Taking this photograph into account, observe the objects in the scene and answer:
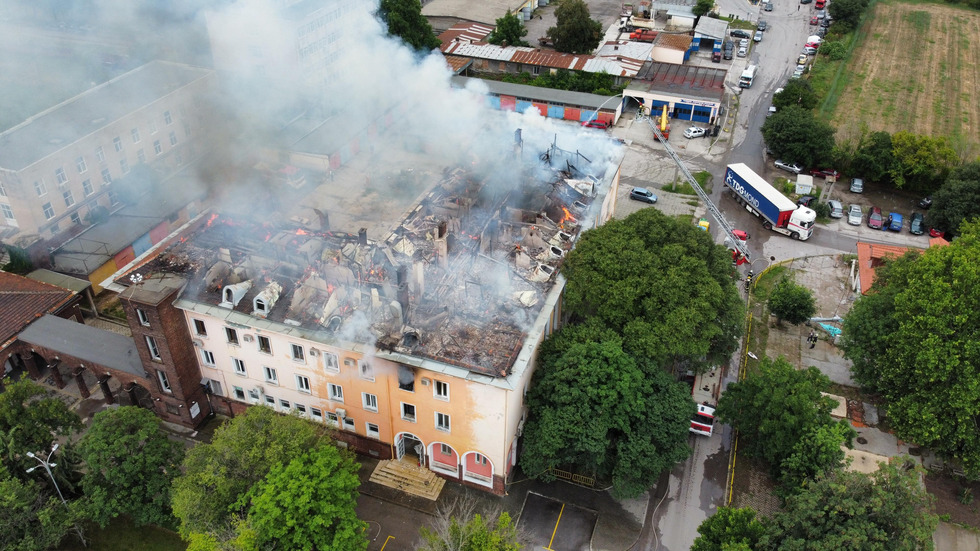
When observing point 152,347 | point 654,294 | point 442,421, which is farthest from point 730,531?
point 152,347

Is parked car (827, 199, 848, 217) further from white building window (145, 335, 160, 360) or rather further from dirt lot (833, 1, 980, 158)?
white building window (145, 335, 160, 360)

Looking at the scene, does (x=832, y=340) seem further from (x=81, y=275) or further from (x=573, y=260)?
(x=81, y=275)

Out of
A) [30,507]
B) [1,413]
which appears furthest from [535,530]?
[1,413]

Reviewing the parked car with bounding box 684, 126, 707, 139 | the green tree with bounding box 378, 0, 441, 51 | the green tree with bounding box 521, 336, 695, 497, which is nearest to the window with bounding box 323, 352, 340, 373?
the green tree with bounding box 521, 336, 695, 497

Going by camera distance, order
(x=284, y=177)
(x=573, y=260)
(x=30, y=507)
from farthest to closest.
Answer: (x=284, y=177)
(x=573, y=260)
(x=30, y=507)

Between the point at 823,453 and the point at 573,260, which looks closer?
the point at 823,453

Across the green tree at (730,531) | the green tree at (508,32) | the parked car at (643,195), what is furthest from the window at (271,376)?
the green tree at (508,32)
